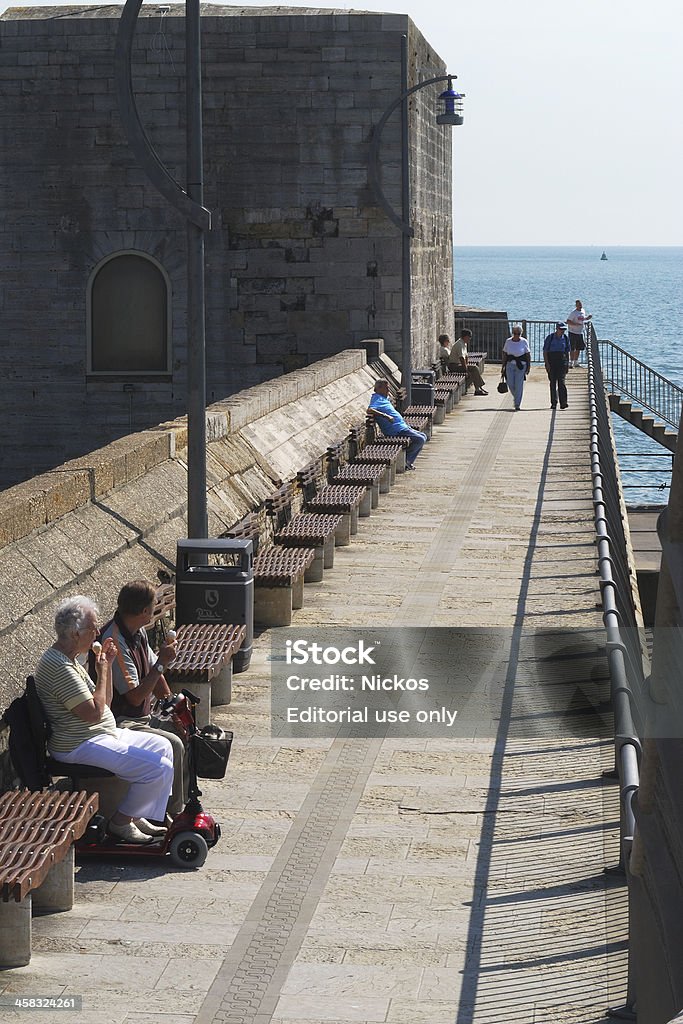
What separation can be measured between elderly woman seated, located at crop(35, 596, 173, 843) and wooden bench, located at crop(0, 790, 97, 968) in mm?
305

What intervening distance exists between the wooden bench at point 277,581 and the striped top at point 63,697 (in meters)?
4.22

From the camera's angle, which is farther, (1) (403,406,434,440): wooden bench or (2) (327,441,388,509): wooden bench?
(1) (403,406,434,440): wooden bench

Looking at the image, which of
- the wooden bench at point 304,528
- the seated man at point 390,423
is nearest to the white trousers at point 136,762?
the wooden bench at point 304,528

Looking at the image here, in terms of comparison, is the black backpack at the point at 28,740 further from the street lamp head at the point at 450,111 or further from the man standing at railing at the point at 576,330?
the man standing at railing at the point at 576,330

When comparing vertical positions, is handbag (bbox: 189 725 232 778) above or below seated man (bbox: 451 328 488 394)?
below

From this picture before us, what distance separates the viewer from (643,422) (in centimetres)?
3638

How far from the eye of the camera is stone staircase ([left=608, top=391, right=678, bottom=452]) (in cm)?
3478

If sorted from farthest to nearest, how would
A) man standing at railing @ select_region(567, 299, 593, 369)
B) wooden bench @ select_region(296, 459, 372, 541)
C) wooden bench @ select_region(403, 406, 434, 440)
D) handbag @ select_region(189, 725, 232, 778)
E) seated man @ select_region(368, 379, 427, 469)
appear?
1. man standing at railing @ select_region(567, 299, 593, 369)
2. wooden bench @ select_region(403, 406, 434, 440)
3. seated man @ select_region(368, 379, 427, 469)
4. wooden bench @ select_region(296, 459, 372, 541)
5. handbag @ select_region(189, 725, 232, 778)

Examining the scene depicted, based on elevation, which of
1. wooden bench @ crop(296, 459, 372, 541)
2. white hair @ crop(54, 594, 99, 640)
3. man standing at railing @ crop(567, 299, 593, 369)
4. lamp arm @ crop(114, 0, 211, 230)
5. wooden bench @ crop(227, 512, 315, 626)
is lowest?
wooden bench @ crop(227, 512, 315, 626)

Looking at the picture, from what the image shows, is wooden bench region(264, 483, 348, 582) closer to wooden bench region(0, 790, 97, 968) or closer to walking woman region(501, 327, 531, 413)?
wooden bench region(0, 790, 97, 968)

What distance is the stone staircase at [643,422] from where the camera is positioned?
34.8m

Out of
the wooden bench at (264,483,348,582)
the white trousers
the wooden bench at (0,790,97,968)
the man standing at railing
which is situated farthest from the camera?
the man standing at railing

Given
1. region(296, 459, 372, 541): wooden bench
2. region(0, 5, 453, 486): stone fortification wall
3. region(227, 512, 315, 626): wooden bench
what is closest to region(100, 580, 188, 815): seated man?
region(227, 512, 315, 626): wooden bench

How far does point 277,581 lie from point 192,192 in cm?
285
